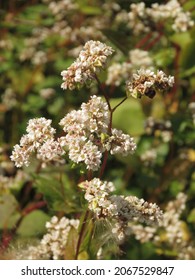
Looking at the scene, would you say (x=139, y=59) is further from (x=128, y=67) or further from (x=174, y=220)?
(x=174, y=220)

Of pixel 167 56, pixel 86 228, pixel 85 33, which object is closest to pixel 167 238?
pixel 86 228

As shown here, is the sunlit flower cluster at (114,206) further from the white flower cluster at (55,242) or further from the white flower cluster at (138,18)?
the white flower cluster at (138,18)

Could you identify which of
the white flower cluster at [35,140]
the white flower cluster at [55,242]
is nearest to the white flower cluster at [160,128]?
the white flower cluster at [55,242]

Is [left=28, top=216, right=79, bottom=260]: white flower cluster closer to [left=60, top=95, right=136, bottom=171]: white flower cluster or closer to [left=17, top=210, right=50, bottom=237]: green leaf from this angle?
[left=17, top=210, right=50, bottom=237]: green leaf

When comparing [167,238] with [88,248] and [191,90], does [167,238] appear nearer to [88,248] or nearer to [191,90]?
[88,248]

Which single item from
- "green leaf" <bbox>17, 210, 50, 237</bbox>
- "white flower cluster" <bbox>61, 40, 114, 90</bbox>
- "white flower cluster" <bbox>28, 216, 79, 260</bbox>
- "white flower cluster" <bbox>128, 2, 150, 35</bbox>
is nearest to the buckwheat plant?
"white flower cluster" <bbox>61, 40, 114, 90</bbox>

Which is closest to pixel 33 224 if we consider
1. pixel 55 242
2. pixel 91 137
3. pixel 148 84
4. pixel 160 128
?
pixel 55 242
